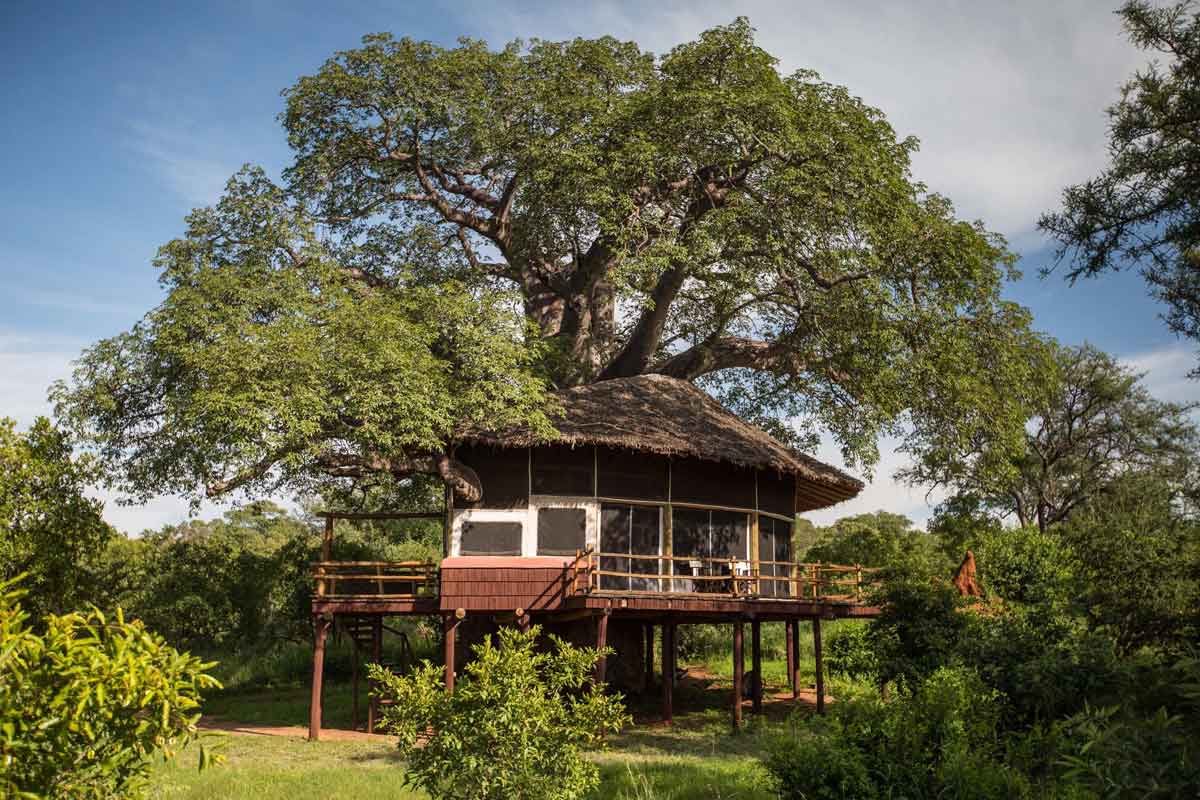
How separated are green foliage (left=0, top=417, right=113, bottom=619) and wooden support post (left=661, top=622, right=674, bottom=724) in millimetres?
11956

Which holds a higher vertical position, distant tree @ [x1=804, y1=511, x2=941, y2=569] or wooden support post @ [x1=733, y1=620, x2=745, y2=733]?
distant tree @ [x1=804, y1=511, x2=941, y2=569]

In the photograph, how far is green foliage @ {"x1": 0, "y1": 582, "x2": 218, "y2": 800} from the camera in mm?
4641

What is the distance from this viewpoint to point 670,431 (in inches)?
790

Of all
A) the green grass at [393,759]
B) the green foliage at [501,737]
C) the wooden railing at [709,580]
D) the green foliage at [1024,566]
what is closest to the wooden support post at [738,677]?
the green grass at [393,759]

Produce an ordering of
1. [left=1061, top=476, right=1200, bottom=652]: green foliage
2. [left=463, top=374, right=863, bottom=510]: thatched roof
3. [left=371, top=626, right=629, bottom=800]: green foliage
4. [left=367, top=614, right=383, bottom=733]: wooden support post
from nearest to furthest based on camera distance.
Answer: [left=371, top=626, right=629, bottom=800]: green foliage < [left=1061, top=476, right=1200, bottom=652]: green foliage < [left=367, top=614, right=383, bottom=733]: wooden support post < [left=463, top=374, right=863, bottom=510]: thatched roof

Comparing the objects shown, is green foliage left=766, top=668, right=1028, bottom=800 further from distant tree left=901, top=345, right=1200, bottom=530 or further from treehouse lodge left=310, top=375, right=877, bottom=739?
distant tree left=901, top=345, right=1200, bottom=530

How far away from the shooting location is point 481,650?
7.60 metres

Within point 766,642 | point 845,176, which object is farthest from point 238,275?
point 766,642

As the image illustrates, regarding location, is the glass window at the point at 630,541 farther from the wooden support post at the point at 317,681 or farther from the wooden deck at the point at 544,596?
the wooden support post at the point at 317,681

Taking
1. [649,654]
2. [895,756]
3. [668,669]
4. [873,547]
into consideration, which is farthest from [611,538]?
[873,547]

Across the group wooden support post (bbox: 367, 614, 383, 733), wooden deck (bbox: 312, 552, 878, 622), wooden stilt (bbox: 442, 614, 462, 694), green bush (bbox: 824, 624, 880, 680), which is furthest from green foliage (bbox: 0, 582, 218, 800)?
green bush (bbox: 824, 624, 880, 680)

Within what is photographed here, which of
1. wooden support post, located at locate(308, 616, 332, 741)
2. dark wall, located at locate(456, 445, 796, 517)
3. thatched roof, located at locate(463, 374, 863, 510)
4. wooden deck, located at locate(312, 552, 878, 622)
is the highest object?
thatched roof, located at locate(463, 374, 863, 510)

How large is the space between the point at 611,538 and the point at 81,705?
15689mm

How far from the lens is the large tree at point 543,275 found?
57.1 feet
